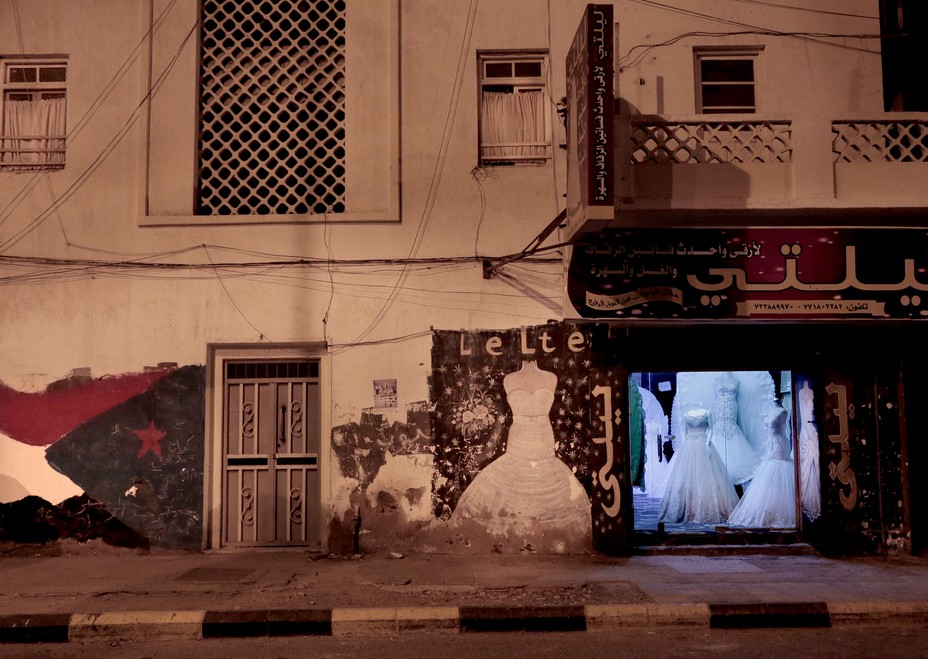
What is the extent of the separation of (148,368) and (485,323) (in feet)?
13.0

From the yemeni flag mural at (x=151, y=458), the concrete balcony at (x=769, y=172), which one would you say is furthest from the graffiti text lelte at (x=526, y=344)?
the yemeni flag mural at (x=151, y=458)

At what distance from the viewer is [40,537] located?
29.8 ft

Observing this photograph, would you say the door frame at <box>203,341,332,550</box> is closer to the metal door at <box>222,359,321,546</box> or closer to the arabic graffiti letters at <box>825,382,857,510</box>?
the metal door at <box>222,359,321,546</box>

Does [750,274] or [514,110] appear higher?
[514,110]

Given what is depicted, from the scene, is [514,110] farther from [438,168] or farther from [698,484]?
[698,484]

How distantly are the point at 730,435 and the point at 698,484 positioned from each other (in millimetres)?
1109

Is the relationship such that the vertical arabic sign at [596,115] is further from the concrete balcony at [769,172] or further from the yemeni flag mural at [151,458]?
the yemeni flag mural at [151,458]

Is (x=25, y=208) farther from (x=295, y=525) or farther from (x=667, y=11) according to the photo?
(x=667, y=11)

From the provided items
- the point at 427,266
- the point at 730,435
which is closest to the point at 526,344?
the point at 427,266

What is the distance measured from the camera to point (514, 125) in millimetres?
9562

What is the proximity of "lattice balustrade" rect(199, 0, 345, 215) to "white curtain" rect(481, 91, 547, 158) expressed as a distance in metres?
1.79

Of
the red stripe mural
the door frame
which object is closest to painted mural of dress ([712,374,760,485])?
the door frame

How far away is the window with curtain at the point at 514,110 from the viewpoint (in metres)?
9.49

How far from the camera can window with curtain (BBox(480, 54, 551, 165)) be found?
949cm
